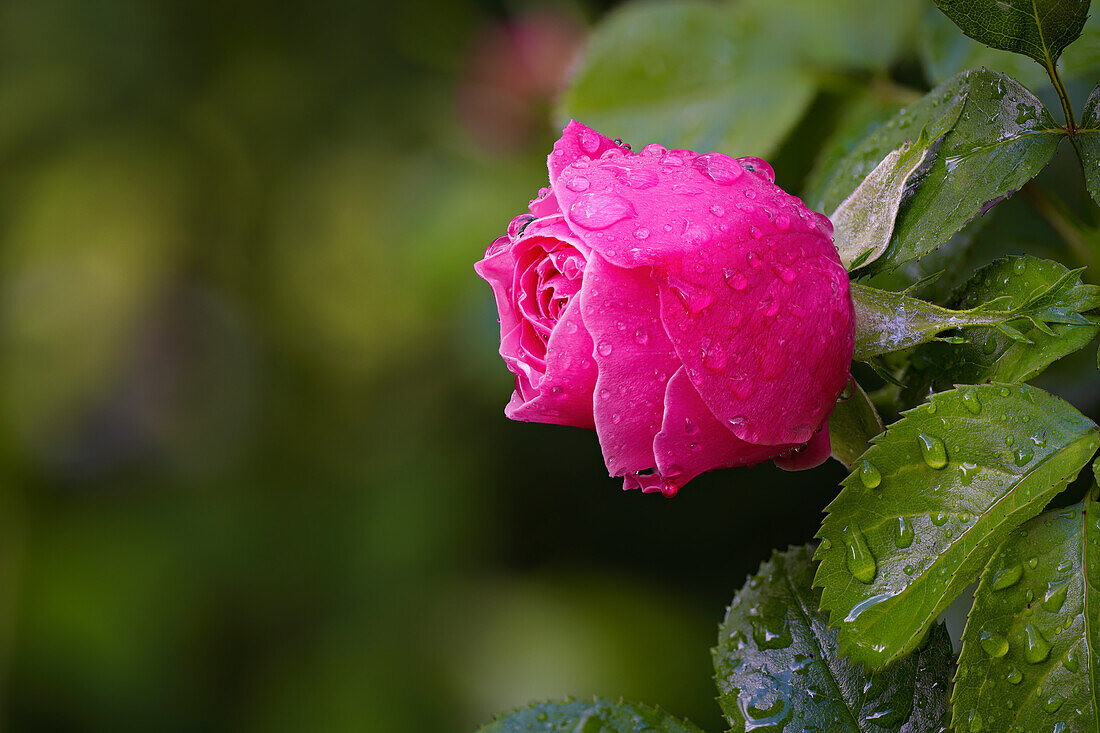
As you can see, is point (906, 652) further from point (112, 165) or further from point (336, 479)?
point (112, 165)

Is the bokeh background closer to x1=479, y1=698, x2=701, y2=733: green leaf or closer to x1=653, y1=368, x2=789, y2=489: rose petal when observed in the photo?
x1=479, y1=698, x2=701, y2=733: green leaf

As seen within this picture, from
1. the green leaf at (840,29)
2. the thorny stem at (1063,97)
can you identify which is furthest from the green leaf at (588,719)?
the green leaf at (840,29)

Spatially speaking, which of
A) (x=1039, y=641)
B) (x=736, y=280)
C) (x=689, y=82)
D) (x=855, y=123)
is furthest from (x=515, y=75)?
(x=1039, y=641)

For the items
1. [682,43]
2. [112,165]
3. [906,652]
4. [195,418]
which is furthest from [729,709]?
[112,165]

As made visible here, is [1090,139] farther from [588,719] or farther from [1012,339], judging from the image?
[588,719]

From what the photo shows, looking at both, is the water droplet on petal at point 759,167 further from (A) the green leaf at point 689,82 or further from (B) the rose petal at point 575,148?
(A) the green leaf at point 689,82

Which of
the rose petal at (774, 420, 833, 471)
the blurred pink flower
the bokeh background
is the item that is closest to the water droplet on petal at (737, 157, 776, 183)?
the rose petal at (774, 420, 833, 471)
